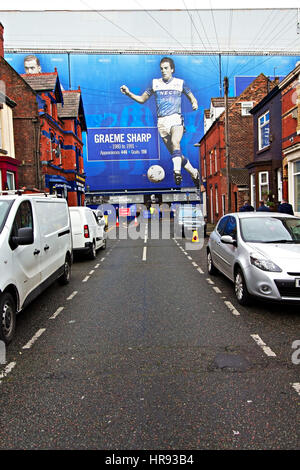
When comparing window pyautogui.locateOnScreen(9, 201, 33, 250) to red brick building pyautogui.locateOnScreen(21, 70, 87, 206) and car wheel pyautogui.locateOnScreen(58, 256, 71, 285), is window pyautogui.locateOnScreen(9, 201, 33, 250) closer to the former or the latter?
car wheel pyautogui.locateOnScreen(58, 256, 71, 285)

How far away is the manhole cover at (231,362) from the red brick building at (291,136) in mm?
12890

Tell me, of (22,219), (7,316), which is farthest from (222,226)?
(7,316)

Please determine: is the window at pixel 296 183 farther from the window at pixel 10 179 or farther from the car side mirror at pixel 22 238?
the window at pixel 10 179

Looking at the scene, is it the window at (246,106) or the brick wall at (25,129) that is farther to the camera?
the window at (246,106)

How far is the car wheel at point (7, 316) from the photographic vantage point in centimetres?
484

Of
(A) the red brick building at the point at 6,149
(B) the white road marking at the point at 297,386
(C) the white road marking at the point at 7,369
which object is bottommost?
(B) the white road marking at the point at 297,386

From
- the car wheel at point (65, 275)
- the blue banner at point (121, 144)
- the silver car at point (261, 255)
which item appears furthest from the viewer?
the blue banner at point (121, 144)

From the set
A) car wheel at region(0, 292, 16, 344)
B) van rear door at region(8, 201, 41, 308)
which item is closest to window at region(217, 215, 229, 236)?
van rear door at region(8, 201, 41, 308)

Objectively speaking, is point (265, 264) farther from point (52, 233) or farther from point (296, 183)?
point (296, 183)

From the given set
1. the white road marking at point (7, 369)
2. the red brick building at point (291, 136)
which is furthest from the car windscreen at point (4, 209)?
the red brick building at point (291, 136)

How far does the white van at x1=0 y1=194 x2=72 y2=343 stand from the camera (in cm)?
505

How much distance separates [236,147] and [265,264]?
2363cm

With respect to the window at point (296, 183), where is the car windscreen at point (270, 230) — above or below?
below

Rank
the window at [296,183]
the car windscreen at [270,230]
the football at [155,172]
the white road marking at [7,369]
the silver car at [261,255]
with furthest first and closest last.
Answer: the football at [155,172], the window at [296,183], the car windscreen at [270,230], the silver car at [261,255], the white road marking at [7,369]
